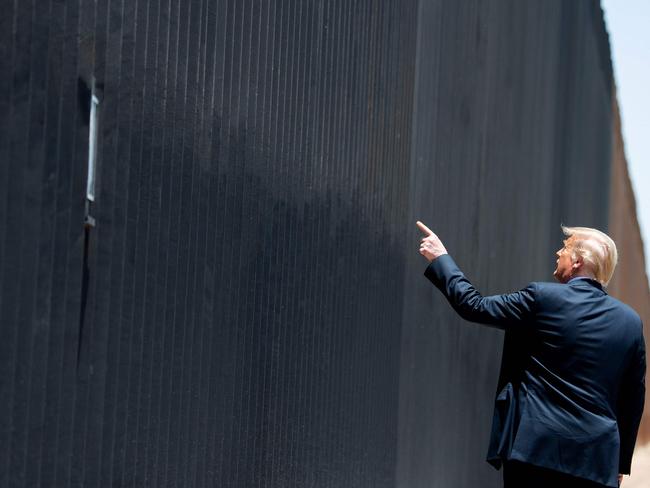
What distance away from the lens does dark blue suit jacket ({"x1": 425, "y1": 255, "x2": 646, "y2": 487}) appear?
5.55 metres

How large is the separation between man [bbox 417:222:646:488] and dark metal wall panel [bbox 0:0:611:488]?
933 millimetres

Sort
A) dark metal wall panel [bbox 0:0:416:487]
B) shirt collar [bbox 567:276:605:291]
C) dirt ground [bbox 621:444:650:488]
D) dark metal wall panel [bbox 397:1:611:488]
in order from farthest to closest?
dirt ground [bbox 621:444:650:488] < dark metal wall panel [bbox 397:1:611:488] < shirt collar [bbox 567:276:605:291] < dark metal wall panel [bbox 0:0:416:487]

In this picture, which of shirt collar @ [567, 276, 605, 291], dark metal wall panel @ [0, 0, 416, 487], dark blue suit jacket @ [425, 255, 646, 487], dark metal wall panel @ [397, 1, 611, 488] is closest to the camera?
dark metal wall panel @ [0, 0, 416, 487]

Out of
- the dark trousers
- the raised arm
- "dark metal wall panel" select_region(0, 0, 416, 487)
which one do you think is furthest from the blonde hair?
"dark metal wall panel" select_region(0, 0, 416, 487)

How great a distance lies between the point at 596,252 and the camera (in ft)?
18.7

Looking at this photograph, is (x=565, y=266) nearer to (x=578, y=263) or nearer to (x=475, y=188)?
(x=578, y=263)

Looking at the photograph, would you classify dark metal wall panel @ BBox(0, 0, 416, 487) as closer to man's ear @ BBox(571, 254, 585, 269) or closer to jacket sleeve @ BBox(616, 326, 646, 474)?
man's ear @ BBox(571, 254, 585, 269)

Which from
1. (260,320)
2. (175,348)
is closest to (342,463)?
(260,320)

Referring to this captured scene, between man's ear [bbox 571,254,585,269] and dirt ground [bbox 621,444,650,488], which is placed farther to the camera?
dirt ground [bbox 621,444,650,488]

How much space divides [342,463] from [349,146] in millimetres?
1556

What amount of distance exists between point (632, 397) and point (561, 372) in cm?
40

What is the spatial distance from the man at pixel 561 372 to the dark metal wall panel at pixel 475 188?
7.06ft

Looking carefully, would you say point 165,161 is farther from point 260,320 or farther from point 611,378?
point 611,378

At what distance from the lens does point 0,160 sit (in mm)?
3795
